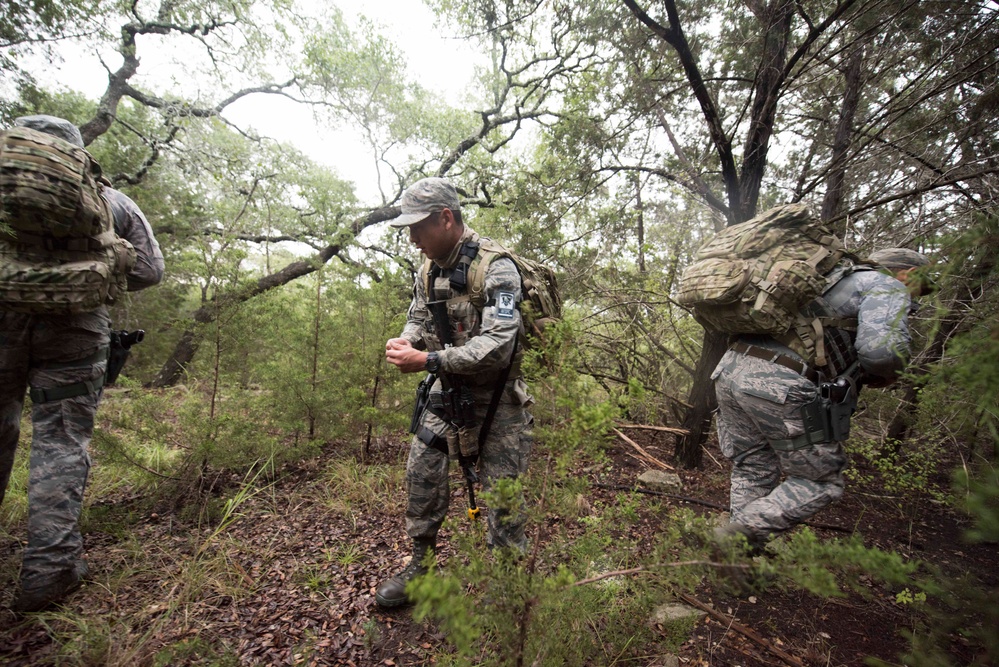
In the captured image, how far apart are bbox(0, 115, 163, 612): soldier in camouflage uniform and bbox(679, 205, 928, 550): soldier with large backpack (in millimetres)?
3752

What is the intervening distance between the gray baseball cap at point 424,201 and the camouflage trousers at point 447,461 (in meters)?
1.08

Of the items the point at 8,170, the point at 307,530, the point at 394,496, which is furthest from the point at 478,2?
the point at 307,530

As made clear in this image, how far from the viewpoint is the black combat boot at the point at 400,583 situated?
242cm

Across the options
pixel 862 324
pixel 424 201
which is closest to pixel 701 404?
pixel 862 324

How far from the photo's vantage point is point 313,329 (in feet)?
13.0

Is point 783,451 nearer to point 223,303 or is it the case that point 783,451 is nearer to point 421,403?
point 421,403

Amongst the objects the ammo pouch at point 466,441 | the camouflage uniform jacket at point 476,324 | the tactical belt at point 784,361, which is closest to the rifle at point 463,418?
the ammo pouch at point 466,441

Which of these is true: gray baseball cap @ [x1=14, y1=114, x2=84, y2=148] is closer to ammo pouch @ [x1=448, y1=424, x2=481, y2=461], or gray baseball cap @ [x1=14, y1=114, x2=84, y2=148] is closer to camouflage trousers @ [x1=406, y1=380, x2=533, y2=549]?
camouflage trousers @ [x1=406, y1=380, x2=533, y2=549]

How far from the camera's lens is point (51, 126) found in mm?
2445

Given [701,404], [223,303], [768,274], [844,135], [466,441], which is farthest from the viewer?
[701,404]

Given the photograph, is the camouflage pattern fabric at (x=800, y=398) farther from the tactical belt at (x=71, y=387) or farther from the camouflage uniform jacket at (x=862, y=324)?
the tactical belt at (x=71, y=387)

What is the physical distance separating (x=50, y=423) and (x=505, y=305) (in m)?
2.71

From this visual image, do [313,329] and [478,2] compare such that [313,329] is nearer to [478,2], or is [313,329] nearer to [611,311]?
[611,311]

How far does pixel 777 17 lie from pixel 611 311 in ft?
10.5
